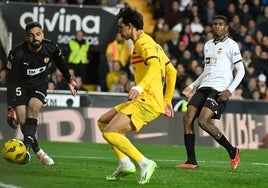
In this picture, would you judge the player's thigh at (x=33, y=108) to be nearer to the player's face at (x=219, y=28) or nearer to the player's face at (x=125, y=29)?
the player's face at (x=125, y=29)

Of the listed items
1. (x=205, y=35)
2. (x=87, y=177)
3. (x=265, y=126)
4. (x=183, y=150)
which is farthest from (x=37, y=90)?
(x=205, y=35)

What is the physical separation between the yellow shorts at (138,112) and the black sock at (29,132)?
2.13 m

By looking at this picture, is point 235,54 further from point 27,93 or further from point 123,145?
point 123,145

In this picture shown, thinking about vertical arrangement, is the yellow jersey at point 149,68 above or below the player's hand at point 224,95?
above

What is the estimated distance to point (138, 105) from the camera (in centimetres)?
1135

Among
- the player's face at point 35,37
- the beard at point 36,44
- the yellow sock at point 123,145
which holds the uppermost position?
the player's face at point 35,37

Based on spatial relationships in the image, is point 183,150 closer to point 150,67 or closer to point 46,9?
point 46,9

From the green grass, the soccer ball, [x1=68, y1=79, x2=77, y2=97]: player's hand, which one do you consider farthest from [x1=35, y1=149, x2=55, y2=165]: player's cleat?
the soccer ball

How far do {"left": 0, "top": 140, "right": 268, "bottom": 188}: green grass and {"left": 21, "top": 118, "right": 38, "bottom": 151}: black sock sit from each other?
1.16ft

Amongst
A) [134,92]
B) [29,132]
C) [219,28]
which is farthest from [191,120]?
[134,92]

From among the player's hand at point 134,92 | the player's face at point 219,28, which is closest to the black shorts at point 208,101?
the player's face at point 219,28

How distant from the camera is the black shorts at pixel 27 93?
13500mm

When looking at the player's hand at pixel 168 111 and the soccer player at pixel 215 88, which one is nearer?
the player's hand at pixel 168 111

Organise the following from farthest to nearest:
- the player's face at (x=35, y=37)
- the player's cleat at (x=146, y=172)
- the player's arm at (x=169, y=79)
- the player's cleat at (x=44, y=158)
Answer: the player's cleat at (x=44, y=158)
the player's face at (x=35, y=37)
the player's arm at (x=169, y=79)
the player's cleat at (x=146, y=172)
